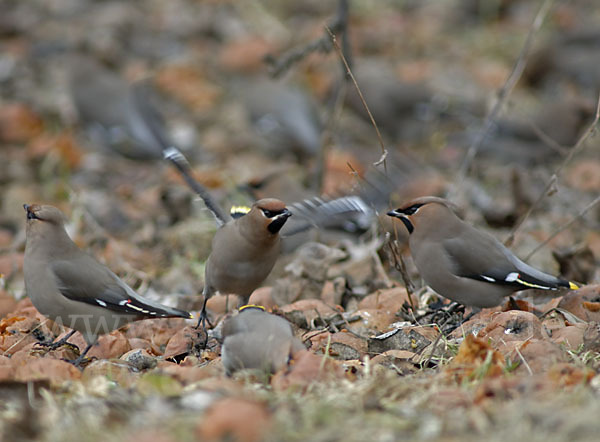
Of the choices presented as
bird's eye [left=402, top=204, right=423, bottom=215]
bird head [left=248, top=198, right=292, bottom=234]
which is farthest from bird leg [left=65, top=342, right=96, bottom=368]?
bird's eye [left=402, top=204, right=423, bottom=215]

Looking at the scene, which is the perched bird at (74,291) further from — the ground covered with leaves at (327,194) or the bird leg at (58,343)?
the ground covered with leaves at (327,194)

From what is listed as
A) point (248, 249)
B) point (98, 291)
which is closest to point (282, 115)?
point (248, 249)

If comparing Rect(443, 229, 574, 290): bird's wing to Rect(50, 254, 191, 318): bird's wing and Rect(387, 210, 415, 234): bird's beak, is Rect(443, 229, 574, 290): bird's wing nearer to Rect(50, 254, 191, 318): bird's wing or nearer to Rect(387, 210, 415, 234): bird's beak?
Rect(387, 210, 415, 234): bird's beak

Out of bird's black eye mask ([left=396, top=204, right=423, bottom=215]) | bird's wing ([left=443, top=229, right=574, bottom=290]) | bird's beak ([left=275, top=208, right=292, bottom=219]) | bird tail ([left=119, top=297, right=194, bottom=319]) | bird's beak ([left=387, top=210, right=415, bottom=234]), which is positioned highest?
bird's beak ([left=275, top=208, right=292, bottom=219])

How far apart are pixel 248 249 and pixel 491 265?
3.94 ft

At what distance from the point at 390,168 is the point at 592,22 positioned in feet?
17.4

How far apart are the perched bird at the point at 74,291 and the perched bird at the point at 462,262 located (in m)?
1.28

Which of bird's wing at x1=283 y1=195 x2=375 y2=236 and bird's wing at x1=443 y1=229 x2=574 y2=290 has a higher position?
bird's wing at x1=283 y1=195 x2=375 y2=236

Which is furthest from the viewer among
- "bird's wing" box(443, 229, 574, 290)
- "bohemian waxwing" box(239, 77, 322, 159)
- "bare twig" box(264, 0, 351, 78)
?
"bohemian waxwing" box(239, 77, 322, 159)

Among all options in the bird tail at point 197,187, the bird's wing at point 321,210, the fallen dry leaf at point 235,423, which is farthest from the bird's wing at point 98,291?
the fallen dry leaf at point 235,423

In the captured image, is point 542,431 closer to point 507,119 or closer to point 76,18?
point 507,119

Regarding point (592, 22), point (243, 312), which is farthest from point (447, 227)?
point (592, 22)

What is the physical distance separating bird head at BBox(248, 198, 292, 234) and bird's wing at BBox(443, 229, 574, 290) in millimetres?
844

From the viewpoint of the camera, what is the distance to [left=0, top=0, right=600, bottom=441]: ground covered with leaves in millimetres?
2826
